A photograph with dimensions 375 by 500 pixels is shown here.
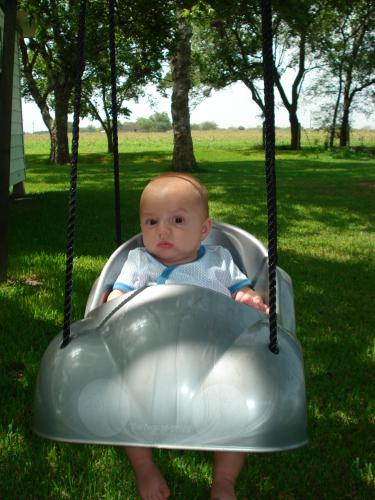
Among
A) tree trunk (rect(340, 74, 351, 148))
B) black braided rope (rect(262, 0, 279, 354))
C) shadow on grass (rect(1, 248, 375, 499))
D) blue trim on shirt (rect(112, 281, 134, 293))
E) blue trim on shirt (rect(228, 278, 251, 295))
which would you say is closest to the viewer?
black braided rope (rect(262, 0, 279, 354))

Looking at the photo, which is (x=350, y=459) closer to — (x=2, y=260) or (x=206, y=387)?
(x=206, y=387)

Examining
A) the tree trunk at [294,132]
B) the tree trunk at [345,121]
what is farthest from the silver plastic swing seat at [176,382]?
the tree trunk at [345,121]

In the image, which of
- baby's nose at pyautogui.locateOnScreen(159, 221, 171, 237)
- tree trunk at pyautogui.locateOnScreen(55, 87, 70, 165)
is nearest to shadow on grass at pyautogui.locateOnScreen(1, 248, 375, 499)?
baby's nose at pyautogui.locateOnScreen(159, 221, 171, 237)

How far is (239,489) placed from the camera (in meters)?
2.42

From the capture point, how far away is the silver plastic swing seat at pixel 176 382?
1.58 m

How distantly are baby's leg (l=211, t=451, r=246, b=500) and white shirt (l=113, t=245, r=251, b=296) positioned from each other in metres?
0.87

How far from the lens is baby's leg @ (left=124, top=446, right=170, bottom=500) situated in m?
1.97

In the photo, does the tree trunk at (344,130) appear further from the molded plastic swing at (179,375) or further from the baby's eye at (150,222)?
the molded plastic swing at (179,375)

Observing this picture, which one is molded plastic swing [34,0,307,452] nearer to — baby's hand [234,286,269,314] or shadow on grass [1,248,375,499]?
baby's hand [234,286,269,314]

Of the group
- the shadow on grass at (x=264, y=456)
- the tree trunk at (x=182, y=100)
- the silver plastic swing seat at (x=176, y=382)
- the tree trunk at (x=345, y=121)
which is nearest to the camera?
the silver plastic swing seat at (x=176, y=382)

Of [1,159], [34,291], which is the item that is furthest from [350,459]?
[1,159]

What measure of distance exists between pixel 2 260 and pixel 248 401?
4.17 metres

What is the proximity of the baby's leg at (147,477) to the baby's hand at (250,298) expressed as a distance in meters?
0.88

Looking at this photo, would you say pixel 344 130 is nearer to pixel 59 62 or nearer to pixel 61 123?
pixel 59 62
